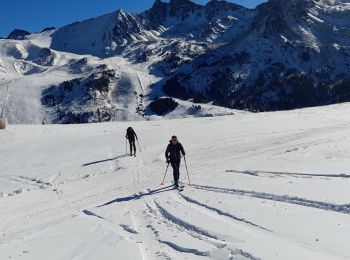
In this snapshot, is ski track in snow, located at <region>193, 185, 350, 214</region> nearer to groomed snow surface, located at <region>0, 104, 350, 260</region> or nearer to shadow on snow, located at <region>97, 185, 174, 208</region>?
groomed snow surface, located at <region>0, 104, 350, 260</region>

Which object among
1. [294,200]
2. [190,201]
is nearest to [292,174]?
[294,200]

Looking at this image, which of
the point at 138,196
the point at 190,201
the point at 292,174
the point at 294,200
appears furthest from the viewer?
the point at 292,174

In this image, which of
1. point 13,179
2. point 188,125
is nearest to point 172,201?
point 13,179

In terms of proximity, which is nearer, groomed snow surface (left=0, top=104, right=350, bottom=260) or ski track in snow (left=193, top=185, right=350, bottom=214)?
groomed snow surface (left=0, top=104, right=350, bottom=260)

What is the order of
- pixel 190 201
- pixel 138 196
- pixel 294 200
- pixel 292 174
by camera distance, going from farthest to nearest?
pixel 292 174 < pixel 138 196 < pixel 190 201 < pixel 294 200

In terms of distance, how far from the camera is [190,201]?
1717cm

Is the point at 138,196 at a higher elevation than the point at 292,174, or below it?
below

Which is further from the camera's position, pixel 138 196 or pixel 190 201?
pixel 138 196

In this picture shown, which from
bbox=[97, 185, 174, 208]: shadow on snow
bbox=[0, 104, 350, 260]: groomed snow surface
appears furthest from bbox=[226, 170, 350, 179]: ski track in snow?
bbox=[97, 185, 174, 208]: shadow on snow

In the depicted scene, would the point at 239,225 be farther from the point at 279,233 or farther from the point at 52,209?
the point at 52,209

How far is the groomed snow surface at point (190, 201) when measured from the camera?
11695 millimetres

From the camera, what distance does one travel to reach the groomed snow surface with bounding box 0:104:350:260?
1170 cm

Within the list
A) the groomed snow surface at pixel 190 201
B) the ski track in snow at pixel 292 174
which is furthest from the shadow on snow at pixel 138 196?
the ski track in snow at pixel 292 174

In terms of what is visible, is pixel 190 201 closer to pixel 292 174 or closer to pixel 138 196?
pixel 138 196
